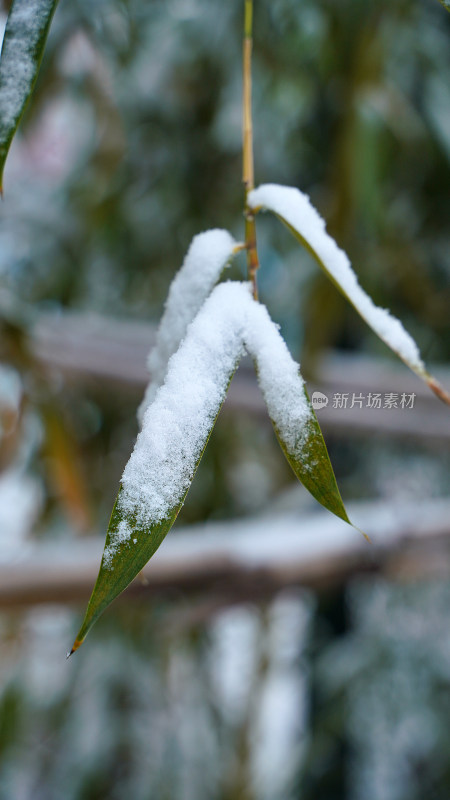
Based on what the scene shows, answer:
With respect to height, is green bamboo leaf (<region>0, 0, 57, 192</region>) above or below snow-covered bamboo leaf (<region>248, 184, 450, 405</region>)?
above

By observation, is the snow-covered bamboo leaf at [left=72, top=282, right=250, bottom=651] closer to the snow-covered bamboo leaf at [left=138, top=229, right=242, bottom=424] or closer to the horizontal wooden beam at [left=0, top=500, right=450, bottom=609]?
the snow-covered bamboo leaf at [left=138, top=229, right=242, bottom=424]

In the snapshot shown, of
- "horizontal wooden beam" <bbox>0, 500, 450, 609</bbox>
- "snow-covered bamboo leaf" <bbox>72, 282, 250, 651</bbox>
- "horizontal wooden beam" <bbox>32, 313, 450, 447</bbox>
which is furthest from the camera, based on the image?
"horizontal wooden beam" <bbox>32, 313, 450, 447</bbox>

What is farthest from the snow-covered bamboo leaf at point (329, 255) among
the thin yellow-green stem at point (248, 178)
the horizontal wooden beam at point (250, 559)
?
the horizontal wooden beam at point (250, 559)

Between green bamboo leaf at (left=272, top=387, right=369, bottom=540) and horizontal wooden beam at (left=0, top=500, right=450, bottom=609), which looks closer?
green bamboo leaf at (left=272, top=387, right=369, bottom=540)

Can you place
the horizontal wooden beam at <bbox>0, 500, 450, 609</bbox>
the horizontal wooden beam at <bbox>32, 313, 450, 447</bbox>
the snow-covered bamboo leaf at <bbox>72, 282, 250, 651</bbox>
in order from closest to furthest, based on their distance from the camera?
the snow-covered bamboo leaf at <bbox>72, 282, 250, 651</bbox> → the horizontal wooden beam at <bbox>0, 500, 450, 609</bbox> → the horizontal wooden beam at <bbox>32, 313, 450, 447</bbox>

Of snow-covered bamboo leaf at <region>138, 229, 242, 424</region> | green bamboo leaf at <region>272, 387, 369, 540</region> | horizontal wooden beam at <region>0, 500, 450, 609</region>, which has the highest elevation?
snow-covered bamboo leaf at <region>138, 229, 242, 424</region>

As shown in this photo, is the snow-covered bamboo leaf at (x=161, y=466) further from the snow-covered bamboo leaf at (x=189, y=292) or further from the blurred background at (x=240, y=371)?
the blurred background at (x=240, y=371)

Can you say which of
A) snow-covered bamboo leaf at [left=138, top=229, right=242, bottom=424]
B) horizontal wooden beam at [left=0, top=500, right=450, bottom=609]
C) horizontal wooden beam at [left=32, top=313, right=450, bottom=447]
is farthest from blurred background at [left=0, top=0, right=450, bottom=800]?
snow-covered bamboo leaf at [left=138, top=229, right=242, bottom=424]

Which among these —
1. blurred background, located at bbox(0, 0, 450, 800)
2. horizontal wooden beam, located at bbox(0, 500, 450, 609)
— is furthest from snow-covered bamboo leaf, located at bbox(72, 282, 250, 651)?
blurred background, located at bbox(0, 0, 450, 800)
